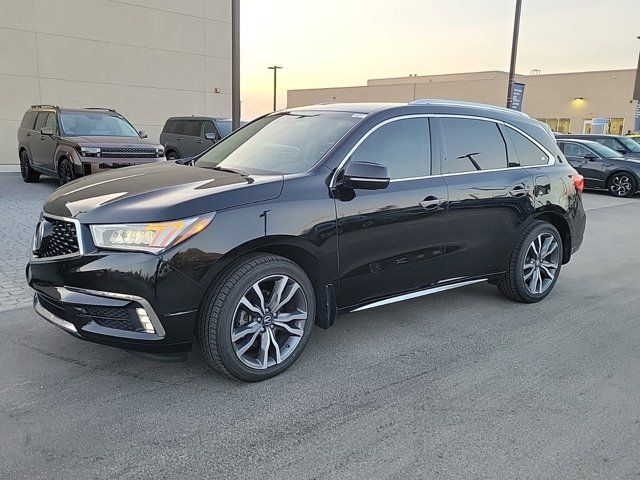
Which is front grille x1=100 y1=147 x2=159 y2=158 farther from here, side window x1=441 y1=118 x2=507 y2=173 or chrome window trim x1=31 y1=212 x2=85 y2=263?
side window x1=441 y1=118 x2=507 y2=173

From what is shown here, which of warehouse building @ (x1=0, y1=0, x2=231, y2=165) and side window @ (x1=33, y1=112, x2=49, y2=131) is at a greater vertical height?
warehouse building @ (x1=0, y1=0, x2=231, y2=165)

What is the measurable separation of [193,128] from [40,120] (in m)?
4.73

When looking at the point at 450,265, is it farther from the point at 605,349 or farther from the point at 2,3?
the point at 2,3

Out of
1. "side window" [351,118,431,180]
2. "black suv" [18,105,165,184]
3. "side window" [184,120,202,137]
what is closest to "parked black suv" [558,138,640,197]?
"side window" [184,120,202,137]

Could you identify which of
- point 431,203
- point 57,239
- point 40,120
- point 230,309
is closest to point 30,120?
point 40,120

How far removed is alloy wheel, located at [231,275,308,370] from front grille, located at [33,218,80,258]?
1079 mm

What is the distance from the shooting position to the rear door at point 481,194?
4.53 meters

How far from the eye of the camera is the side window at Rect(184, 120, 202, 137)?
1611cm

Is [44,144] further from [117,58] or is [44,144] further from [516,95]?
[516,95]

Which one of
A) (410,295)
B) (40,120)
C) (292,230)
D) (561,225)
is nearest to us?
(292,230)

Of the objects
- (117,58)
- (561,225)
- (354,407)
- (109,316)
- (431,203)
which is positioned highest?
(117,58)

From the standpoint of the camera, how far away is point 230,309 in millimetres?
3285

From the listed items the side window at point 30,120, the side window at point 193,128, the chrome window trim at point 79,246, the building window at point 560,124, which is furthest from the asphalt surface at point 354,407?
the building window at point 560,124

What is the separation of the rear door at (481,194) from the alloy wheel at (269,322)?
157cm
